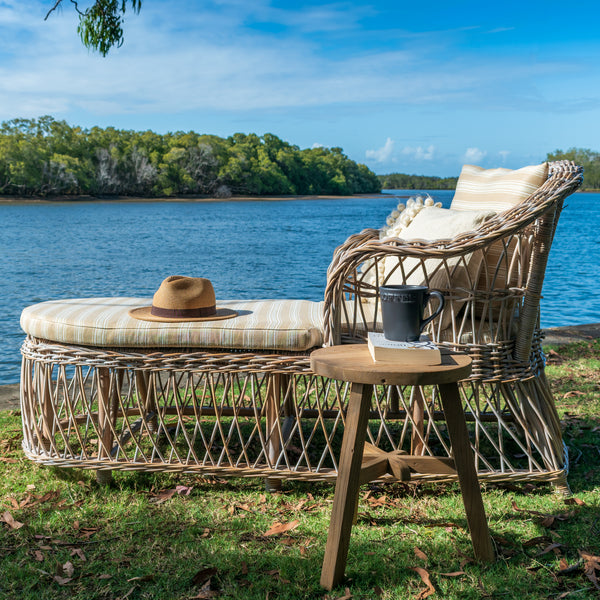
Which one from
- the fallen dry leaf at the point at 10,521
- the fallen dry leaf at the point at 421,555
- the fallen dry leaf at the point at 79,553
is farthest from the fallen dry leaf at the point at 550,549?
the fallen dry leaf at the point at 10,521

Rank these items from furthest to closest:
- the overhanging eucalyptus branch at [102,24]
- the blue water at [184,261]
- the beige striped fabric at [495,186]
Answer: the blue water at [184,261]
the overhanging eucalyptus branch at [102,24]
the beige striped fabric at [495,186]

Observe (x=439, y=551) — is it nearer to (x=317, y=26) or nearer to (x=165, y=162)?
(x=317, y=26)

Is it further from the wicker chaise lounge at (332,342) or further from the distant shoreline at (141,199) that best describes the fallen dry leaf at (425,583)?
the distant shoreline at (141,199)

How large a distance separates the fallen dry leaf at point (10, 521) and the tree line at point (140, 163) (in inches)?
2527

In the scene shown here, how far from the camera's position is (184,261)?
2159cm

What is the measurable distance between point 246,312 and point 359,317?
0.48 meters

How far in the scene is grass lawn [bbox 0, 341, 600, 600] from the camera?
5.82 ft

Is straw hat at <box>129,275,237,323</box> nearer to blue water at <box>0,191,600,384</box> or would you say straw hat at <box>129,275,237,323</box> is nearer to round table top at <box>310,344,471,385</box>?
round table top at <box>310,344,471,385</box>

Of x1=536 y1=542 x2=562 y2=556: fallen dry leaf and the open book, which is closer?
the open book

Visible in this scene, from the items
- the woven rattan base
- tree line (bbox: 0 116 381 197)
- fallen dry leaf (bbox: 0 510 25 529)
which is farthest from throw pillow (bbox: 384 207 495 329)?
tree line (bbox: 0 116 381 197)

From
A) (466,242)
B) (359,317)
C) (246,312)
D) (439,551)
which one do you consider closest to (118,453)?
(246,312)

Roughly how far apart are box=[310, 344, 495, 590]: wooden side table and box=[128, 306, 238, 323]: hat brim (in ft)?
2.26

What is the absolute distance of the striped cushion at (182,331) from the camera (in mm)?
2275

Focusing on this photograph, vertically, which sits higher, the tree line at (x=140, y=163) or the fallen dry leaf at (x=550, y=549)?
the tree line at (x=140, y=163)
